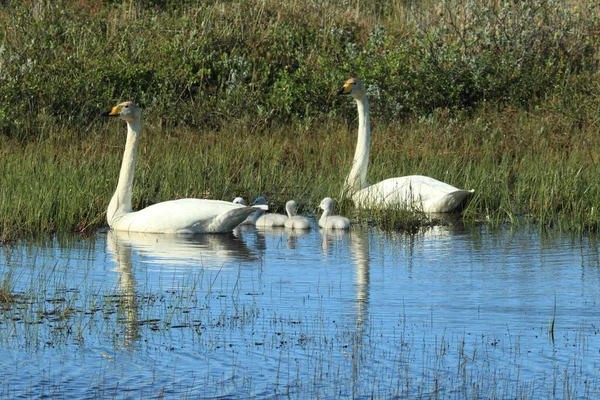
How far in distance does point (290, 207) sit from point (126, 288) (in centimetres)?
363

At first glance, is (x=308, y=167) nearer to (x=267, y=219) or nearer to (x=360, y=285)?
(x=267, y=219)

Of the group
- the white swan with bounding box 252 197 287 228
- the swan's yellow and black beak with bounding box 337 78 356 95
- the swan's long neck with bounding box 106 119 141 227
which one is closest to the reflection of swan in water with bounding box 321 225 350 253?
the white swan with bounding box 252 197 287 228

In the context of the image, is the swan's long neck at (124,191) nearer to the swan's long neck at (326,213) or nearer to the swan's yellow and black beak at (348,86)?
the swan's long neck at (326,213)

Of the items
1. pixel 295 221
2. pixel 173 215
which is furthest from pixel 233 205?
pixel 295 221

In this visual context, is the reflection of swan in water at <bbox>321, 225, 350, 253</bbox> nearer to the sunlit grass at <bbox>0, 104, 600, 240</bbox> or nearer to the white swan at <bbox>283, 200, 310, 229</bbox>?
the white swan at <bbox>283, 200, 310, 229</bbox>

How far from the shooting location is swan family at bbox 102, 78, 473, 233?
11.2 m

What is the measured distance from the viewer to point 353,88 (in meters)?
13.6

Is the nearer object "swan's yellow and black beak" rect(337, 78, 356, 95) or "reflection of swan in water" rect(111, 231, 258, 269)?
"reflection of swan in water" rect(111, 231, 258, 269)

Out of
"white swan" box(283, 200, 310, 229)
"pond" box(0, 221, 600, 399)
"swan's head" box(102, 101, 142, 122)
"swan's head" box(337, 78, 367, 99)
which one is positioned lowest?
"pond" box(0, 221, 600, 399)

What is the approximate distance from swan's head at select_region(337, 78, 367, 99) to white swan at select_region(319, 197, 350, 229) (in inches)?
83.9

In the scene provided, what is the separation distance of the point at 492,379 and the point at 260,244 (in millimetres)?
Result: 4839

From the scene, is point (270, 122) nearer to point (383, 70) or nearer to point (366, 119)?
point (383, 70)

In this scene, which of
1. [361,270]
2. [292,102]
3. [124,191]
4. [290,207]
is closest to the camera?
[361,270]

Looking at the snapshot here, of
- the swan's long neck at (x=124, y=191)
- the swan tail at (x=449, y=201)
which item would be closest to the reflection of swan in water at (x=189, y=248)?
the swan's long neck at (x=124, y=191)
